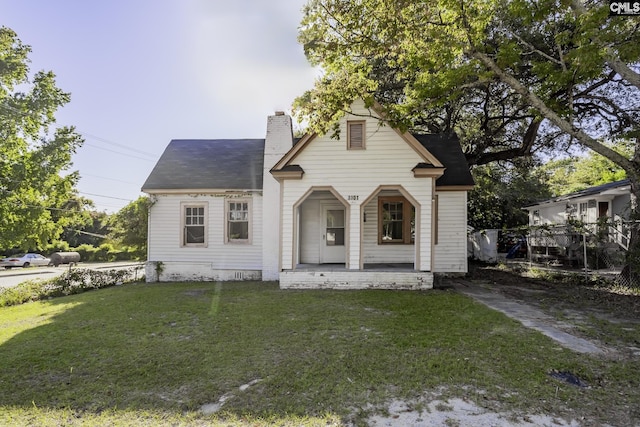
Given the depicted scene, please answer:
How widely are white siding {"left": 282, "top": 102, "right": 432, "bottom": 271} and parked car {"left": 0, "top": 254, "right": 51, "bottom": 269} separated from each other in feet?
104

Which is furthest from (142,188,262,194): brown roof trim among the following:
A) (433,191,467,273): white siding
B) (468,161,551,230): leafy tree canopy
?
(468,161,551,230): leafy tree canopy

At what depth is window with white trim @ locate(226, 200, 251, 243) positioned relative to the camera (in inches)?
510

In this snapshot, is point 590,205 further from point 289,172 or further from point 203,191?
point 203,191

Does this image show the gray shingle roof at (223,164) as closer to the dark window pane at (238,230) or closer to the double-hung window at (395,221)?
the dark window pane at (238,230)

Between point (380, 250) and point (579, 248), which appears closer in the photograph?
point (380, 250)

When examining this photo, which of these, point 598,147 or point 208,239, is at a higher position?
point 598,147

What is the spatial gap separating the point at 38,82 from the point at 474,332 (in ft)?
51.8

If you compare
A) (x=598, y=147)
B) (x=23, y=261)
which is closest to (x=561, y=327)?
(x=598, y=147)

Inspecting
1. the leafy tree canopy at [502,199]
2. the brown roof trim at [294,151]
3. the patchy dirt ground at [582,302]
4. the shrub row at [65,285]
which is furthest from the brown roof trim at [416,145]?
the leafy tree canopy at [502,199]

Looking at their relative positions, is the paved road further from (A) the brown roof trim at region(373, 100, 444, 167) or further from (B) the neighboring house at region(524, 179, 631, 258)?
(B) the neighboring house at region(524, 179, 631, 258)

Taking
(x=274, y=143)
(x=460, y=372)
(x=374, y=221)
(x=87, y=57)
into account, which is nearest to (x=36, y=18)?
(x=87, y=57)

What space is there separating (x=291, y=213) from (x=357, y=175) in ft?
7.46

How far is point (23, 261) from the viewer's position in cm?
3050

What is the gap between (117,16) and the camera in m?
9.70
